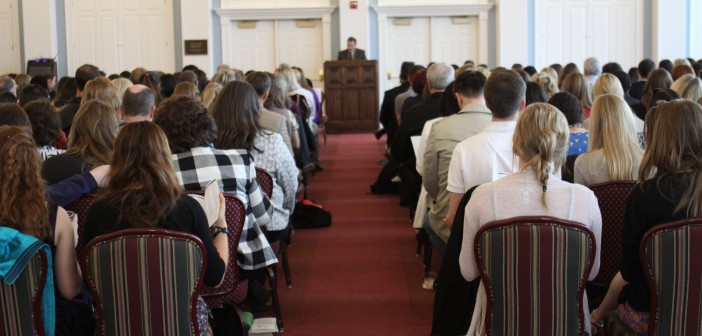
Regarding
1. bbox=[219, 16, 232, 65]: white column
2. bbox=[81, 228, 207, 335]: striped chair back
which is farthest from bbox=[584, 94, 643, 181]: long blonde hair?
bbox=[219, 16, 232, 65]: white column

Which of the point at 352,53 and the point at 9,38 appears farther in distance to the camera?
the point at 9,38

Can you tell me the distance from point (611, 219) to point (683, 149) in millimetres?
863

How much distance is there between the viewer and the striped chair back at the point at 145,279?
10.3ft

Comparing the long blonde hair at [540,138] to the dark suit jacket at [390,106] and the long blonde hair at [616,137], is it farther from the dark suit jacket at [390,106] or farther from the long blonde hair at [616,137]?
the dark suit jacket at [390,106]

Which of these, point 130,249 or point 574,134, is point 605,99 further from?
point 130,249

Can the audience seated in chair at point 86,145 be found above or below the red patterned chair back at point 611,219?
above

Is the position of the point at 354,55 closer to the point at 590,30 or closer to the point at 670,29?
the point at 590,30

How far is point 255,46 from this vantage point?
17266 millimetres

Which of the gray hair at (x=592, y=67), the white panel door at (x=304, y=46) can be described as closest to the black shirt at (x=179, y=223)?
the gray hair at (x=592, y=67)

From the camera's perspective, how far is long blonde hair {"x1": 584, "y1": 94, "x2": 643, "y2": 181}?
168 inches

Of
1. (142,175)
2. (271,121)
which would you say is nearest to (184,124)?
(142,175)

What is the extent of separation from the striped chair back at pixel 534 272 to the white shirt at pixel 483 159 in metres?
1.15

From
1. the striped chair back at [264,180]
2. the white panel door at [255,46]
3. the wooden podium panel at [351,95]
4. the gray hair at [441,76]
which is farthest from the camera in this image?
the white panel door at [255,46]

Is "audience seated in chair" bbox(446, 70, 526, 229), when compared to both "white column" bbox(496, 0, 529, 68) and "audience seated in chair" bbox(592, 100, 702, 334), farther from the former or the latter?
"white column" bbox(496, 0, 529, 68)
